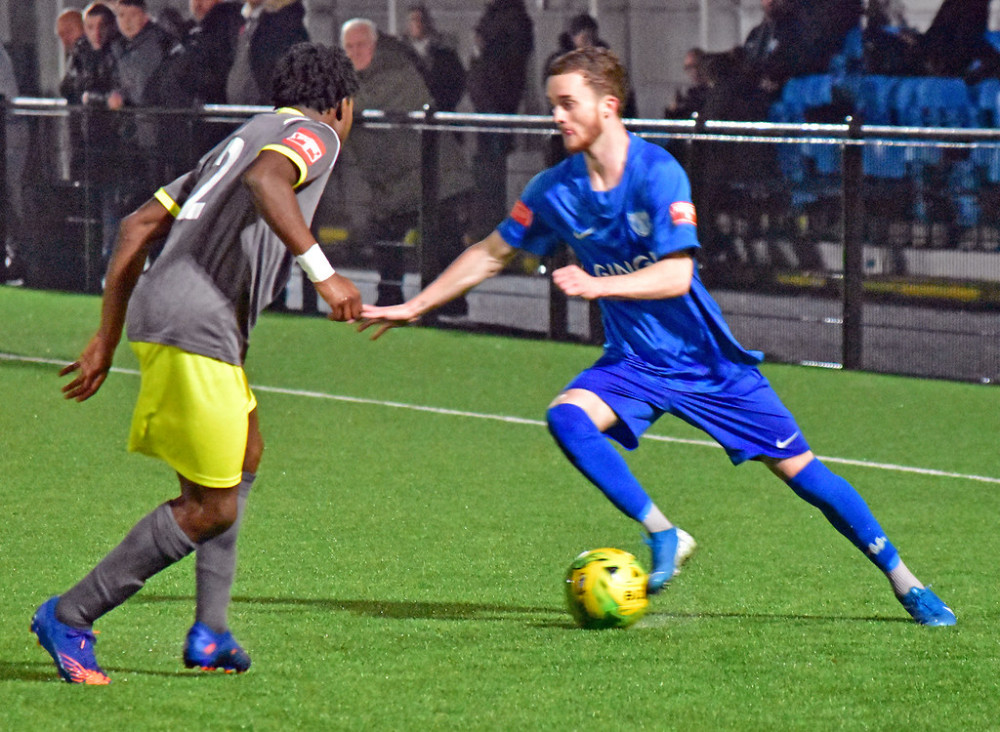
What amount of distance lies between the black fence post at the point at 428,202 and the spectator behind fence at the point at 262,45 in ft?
6.61

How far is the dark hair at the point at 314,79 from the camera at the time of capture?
5.16 m

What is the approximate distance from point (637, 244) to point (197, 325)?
1.58m

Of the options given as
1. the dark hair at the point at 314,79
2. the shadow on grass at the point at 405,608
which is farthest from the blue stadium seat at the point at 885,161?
the dark hair at the point at 314,79

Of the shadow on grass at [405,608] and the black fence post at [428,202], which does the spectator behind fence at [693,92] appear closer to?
the black fence post at [428,202]

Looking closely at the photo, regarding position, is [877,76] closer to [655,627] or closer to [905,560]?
[905,560]

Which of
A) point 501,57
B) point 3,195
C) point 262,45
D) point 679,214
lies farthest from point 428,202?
point 679,214

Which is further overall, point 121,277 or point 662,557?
point 662,557

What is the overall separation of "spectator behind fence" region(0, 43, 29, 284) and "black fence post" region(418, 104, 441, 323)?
4.60 m

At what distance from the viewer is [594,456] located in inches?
235

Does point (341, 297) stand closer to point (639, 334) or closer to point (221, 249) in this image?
point (221, 249)

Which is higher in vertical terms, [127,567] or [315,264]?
[315,264]

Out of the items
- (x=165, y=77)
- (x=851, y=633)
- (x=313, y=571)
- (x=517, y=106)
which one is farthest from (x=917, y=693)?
(x=165, y=77)

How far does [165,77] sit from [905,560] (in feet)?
37.2

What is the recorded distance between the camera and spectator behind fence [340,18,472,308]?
14.7 meters
